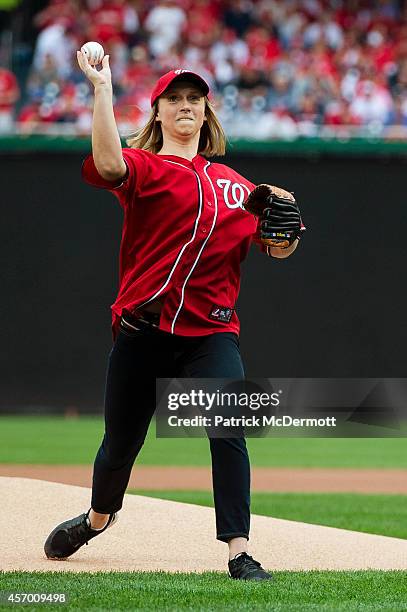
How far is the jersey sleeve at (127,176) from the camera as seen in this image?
3969 millimetres

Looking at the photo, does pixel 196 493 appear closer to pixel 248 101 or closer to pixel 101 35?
pixel 248 101

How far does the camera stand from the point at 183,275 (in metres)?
4.16

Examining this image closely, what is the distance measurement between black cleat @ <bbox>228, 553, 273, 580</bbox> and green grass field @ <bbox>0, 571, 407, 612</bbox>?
0.04 m

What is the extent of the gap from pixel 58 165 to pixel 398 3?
20.7 feet

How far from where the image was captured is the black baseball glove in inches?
164

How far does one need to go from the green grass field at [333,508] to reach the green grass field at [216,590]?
201 centimetres

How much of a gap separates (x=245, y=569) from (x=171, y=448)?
7062 mm

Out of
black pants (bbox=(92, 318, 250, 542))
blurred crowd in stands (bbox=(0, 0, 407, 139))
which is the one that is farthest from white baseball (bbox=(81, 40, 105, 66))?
blurred crowd in stands (bbox=(0, 0, 407, 139))

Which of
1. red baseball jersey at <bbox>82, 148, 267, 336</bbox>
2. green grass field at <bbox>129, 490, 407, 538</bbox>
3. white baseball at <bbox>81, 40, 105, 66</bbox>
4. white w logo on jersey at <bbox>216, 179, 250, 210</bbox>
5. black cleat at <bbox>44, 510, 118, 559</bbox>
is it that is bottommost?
green grass field at <bbox>129, 490, 407, 538</bbox>

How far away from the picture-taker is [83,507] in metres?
5.65

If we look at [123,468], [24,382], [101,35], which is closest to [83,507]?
[123,468]

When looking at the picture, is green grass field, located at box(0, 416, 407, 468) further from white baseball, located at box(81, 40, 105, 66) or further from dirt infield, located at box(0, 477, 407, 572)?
white baseball, located at box(81, 40, 105, 66)

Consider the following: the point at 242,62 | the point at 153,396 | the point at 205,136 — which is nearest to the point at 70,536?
the point at 153,396

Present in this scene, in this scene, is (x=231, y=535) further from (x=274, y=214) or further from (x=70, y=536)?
(x=274, y=214)
